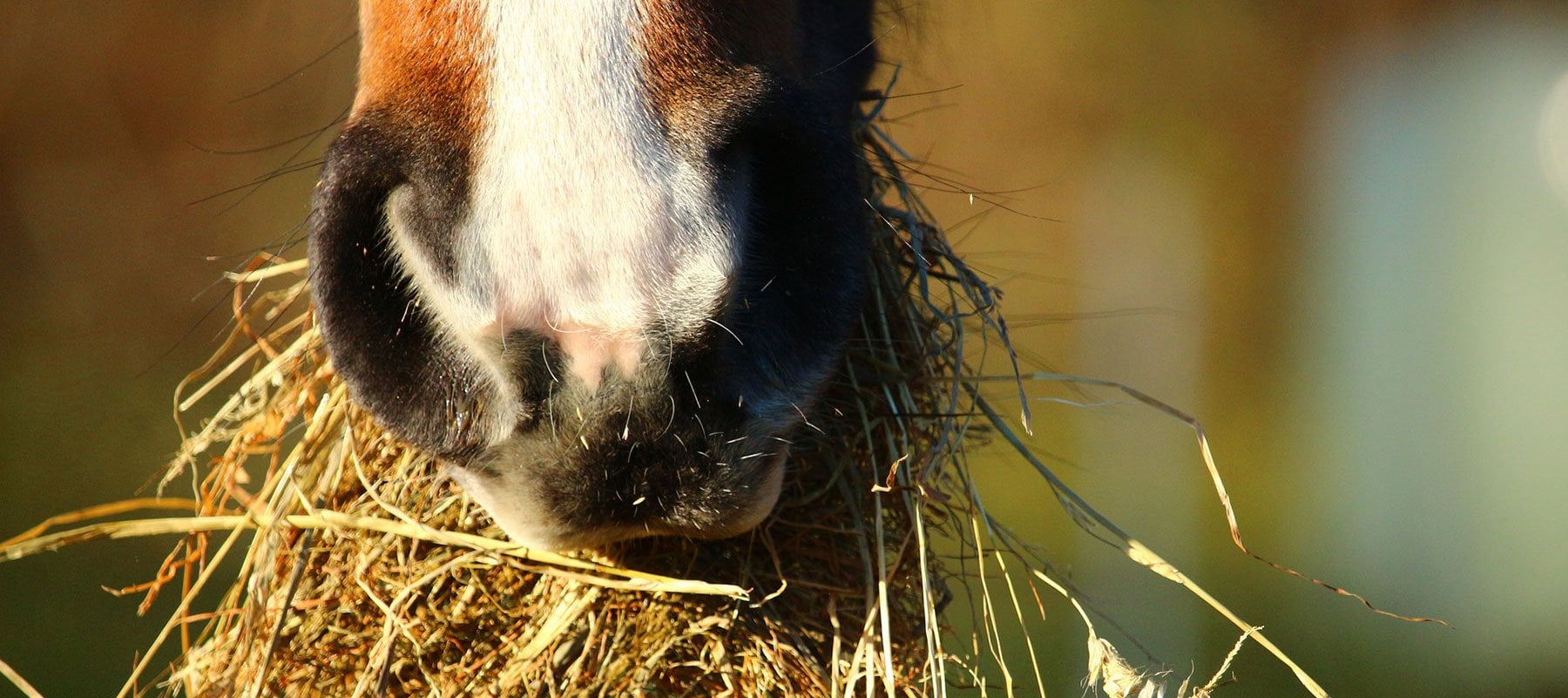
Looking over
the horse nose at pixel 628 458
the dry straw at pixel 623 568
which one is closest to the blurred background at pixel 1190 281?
the dry straw at pixel 623 568

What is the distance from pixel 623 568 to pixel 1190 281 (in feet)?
13.2

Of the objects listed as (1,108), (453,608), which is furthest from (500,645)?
(1,108)

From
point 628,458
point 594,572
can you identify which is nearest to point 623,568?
point 594,572

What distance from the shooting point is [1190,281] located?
4309 mm

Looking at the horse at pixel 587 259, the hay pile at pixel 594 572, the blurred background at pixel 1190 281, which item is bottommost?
the blurred background at pixel 1190 281

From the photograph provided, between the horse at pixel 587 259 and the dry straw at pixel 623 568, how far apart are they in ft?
0.42

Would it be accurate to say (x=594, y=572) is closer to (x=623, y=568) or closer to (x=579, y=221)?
(x=623, y=568)

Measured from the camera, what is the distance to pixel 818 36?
79cm

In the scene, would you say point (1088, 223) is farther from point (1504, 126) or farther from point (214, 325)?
point (214, 325)

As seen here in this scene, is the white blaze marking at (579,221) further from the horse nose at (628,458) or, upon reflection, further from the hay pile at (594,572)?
the hay pile at (594,572)

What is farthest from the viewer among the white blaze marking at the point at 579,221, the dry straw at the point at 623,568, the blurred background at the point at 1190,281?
the blurred background at the point at 1190,281

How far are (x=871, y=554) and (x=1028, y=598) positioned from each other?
2.49m

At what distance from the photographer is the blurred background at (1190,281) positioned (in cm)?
338

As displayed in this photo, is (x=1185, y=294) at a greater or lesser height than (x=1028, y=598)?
greater
